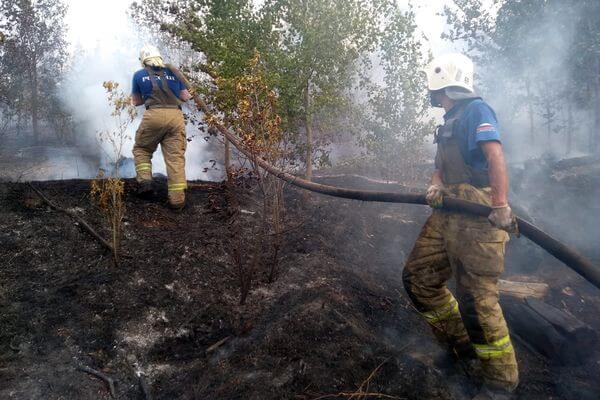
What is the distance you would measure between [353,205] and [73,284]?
4.52 m

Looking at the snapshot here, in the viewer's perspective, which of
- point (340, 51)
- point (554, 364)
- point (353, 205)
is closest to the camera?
point (554, 364)

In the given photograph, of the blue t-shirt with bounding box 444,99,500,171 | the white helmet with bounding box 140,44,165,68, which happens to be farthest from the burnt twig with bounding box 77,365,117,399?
the white helmet with bounding box 140,44,165,68

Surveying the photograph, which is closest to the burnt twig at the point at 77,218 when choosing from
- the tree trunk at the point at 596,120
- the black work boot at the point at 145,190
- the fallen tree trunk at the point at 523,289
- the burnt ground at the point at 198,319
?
the burnt ground at the point at 198,319

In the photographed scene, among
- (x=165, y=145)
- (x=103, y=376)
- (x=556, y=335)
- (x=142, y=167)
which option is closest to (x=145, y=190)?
(x=142, y=167)

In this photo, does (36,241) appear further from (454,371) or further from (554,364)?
→ (554,364)

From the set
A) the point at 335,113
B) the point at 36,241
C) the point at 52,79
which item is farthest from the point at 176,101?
the point at 52,79

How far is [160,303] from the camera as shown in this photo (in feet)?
11.1

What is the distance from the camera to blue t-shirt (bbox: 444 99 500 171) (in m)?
2.64

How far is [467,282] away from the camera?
280cm

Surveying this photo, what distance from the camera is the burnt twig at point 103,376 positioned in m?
2.53

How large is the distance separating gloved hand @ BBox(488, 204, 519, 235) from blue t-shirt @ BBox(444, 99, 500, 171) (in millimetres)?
430

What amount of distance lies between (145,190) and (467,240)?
3.73 metres

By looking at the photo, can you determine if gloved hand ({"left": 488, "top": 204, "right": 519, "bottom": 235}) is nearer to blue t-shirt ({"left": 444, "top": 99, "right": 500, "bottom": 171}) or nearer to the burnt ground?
blue t-shirt ({"left": 444, "top": 99, "right": 500, "bottom": 171})

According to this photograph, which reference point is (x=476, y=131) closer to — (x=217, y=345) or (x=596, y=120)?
(x=217, y=345)
